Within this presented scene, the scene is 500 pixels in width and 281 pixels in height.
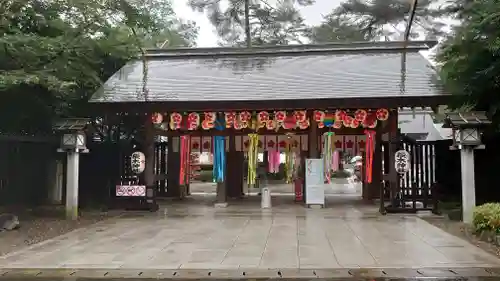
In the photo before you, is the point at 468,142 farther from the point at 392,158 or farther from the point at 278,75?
the point at 278,75

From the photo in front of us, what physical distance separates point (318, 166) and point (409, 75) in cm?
464

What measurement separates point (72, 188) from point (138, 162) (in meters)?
2.44

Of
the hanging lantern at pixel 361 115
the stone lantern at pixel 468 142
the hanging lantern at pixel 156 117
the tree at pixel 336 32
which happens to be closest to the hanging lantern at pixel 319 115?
the hanging lantern at pixel 361 115

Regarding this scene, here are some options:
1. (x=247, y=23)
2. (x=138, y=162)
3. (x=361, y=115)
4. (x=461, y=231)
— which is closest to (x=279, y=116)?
(x=361, y=115)

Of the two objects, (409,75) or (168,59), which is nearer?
(409,75)

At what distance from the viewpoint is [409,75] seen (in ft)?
54.0

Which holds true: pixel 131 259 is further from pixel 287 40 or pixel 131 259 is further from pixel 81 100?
pixel 287 40

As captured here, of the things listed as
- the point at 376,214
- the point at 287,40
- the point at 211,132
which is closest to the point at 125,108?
the point at 211,132

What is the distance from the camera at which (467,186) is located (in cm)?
1284

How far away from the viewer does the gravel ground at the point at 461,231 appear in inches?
371

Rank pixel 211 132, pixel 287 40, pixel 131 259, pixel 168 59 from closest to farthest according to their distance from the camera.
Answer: pixel 131 259 < pixel 211 132 < pixel 168 59 < pixel 287 40

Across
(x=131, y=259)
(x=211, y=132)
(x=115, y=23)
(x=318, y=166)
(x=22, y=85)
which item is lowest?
(x=131, y=259)

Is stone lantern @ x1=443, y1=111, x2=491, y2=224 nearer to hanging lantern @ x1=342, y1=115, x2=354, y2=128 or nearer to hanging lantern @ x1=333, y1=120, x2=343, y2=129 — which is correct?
hanging lantern @ x1=342, y1=115, x2=354, y2=128

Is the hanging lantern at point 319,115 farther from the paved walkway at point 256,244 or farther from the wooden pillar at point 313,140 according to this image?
the paved walkway at point 256,244
